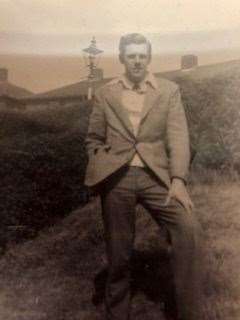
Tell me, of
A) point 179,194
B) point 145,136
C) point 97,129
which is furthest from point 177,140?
point 97,129

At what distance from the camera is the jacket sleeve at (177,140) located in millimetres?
2250

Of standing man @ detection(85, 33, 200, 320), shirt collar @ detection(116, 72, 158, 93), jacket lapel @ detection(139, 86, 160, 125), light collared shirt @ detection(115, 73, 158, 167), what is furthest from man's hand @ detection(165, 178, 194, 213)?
shirt collar @ detection(116, 72, 158, 93)

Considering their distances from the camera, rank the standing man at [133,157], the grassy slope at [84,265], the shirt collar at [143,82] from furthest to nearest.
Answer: the grassy slope at [84,265] → the shirt collar at [143,82] → the standing man at [133,157]

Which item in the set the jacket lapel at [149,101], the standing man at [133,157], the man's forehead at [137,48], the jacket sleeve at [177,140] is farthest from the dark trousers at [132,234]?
the man's forehead at [137,48]

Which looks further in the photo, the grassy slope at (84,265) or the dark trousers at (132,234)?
the grassy slope at (84,265)

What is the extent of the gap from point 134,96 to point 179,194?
0.52 metres

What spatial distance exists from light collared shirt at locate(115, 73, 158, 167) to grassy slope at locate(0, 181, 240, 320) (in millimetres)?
811

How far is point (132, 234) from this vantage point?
2336 mm

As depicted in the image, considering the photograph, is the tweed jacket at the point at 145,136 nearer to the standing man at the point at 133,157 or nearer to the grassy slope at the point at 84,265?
the standing man at the point at 133,157

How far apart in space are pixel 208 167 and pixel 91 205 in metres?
0.95

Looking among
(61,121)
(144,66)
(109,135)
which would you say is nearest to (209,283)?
(109,135)

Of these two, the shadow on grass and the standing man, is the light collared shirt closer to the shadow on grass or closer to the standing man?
the standing man

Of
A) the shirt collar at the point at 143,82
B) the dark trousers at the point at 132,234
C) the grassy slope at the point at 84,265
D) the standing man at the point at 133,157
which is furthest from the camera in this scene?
the grassy slope at the point at 84,265

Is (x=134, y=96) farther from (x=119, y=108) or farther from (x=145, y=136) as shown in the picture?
(x=145, y=136)
